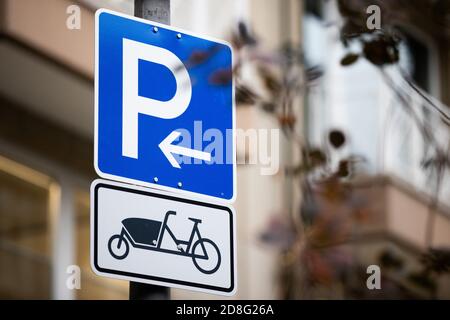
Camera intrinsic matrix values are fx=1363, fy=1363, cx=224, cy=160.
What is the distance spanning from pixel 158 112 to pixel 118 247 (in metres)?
0.61

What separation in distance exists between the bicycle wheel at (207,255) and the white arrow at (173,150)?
0.34 metres

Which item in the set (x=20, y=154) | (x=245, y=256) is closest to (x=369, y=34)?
(x=20, y=154)

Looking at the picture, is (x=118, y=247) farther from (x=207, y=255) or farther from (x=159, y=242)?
(x=207, y=255)

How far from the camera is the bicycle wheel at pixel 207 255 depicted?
5.37 meters

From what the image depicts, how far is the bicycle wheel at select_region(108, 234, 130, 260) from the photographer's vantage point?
5.22m

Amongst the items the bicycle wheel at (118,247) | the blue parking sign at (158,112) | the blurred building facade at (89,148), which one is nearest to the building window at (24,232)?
the blurred building facade at (89,148)

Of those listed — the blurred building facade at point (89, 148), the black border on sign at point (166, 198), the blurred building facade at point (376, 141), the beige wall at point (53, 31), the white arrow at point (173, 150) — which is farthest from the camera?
the blurred building facade at point (376, 141)

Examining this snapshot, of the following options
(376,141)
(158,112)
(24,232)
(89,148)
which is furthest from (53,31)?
(158,112)

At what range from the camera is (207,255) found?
540cm

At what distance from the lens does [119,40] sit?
5555mm

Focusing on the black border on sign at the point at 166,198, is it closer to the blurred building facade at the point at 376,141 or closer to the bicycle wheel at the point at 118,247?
the bicycle wheel at the point at 118,247

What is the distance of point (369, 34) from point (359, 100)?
7.29 m
